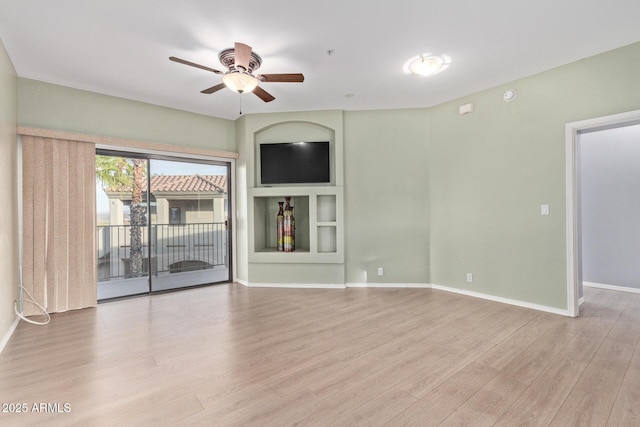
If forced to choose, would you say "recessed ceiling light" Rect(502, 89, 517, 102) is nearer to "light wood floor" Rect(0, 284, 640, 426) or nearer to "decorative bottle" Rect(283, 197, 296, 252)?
"light wood floor" Rect(0, 284, 640, 426)

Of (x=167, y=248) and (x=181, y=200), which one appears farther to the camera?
(x=167, y=248)

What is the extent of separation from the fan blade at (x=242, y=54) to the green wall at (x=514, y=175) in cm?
304

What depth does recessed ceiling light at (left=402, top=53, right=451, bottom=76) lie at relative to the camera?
3.01m

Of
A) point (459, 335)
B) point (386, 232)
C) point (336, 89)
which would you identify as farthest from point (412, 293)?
point (336, 89)

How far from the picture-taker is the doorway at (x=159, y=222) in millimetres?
4195

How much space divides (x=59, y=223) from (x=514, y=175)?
5523mm

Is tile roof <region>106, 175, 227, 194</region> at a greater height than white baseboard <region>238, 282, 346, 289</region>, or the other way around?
tile roof <region>106, 175, 227, 194</region>

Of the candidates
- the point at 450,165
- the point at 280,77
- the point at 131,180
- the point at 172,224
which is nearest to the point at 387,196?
the point at 450,165

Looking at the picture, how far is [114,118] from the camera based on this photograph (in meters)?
3.90

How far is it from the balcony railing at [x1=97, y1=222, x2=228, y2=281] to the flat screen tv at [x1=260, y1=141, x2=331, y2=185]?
4.31ft

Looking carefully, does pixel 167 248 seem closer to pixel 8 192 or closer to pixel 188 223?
pixel 188 223

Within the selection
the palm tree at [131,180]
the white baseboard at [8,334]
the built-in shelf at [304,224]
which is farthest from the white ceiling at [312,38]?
the white baseboard at [8,334]

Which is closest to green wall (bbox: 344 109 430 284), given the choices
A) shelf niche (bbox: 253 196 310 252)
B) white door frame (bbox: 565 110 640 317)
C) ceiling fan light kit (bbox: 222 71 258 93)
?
shelf niche (bbox: 253 196 310 252)

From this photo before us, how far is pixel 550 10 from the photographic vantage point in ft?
7.59
